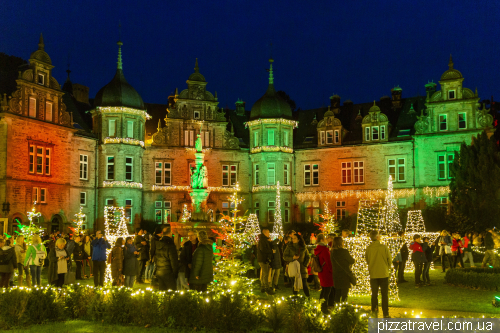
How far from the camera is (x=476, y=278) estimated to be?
1744 cm

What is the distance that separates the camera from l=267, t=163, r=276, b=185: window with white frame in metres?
46.2

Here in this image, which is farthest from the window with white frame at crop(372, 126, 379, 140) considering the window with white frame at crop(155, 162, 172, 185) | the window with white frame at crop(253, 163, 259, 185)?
the window with white frame at crop(155, 162, 172, 185)

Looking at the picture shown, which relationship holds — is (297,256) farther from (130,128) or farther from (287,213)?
(287,213)

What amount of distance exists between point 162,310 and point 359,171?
120 feet

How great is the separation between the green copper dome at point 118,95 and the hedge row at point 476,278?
3012 cm

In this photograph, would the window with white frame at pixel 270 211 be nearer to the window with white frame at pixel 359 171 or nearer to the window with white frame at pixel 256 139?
the window with white frame at pixel 256 139

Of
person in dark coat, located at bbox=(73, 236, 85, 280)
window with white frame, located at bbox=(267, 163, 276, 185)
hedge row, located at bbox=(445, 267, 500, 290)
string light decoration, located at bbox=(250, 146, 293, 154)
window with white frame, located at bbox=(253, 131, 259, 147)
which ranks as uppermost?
window with white frame, located at bbox=(253, 131, 259, 147)

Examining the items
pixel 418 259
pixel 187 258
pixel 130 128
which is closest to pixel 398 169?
pixel 130 128

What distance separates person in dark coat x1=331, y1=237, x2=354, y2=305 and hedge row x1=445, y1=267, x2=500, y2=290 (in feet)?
23.9

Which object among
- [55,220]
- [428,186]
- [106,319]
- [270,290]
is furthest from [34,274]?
[428,186]

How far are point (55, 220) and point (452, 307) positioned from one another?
31999 millimetres

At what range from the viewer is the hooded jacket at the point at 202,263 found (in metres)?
12.4

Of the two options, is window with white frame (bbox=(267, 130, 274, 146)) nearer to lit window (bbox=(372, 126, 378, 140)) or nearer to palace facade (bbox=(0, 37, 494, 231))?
palace facade (bbox=(0, 37, 494, 231))

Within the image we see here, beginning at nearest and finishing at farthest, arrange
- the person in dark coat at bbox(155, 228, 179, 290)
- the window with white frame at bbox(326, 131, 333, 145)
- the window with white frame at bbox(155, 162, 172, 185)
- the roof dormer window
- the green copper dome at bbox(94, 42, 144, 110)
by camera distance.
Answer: the person in dark coat at bbox(155, 228, 179, 290) → the roof dormer window → the green copper dome at bbox(94, 42, 144, 110) → the window with white frame at bbox(155, 162, 172, 185) → the window with white frame at bbox(326, 131, 333, 145)
